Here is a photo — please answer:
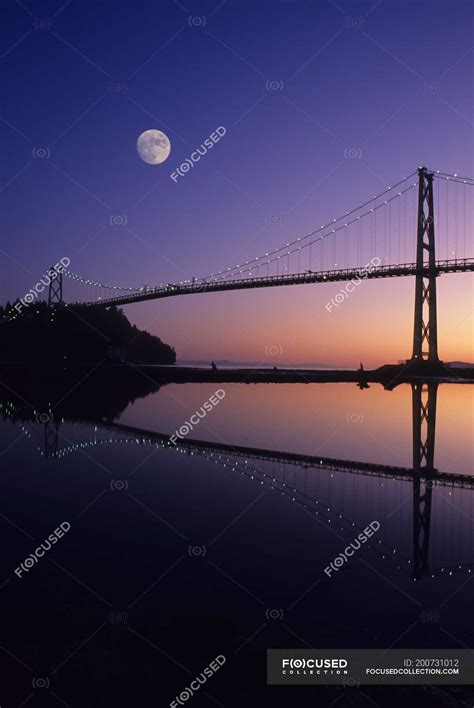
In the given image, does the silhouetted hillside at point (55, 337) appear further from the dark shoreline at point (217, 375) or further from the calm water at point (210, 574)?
the calm water at point (210, 574)

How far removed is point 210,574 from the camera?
4.80 m

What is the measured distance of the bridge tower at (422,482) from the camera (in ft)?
18.0

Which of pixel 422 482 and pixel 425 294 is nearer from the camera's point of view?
pixel 422 482

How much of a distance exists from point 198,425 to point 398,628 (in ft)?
41.5

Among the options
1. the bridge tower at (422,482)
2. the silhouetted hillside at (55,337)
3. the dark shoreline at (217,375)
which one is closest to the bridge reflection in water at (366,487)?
the bridge tower at (422,482)

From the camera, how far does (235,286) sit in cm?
4834

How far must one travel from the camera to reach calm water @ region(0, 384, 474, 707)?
127 inches

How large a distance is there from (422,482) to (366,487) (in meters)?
1.13

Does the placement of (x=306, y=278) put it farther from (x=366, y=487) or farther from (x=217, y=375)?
(x=366, y=487)

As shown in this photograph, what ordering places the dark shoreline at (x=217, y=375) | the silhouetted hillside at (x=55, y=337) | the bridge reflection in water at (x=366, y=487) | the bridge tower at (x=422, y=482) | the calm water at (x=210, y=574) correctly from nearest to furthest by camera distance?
the calm water at (x=210, y=574) → the bridge tower at (x=422, y=482) → the bridge reflection in water at (x=366, y=487) → the dark shoreline at (x=217, y=375) → the silhouetted hillside at (x=55, y=337)

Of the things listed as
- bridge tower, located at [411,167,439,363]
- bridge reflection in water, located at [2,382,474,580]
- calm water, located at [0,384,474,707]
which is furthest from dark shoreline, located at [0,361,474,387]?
calm water, located at [0,384,474,707]

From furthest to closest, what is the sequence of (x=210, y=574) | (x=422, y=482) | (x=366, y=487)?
(x=422, y=482) < (x=366, y=487) < (x=210, y=574)

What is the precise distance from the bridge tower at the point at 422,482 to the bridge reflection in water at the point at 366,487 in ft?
0.03

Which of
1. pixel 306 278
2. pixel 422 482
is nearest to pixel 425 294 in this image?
pixel 306 278
